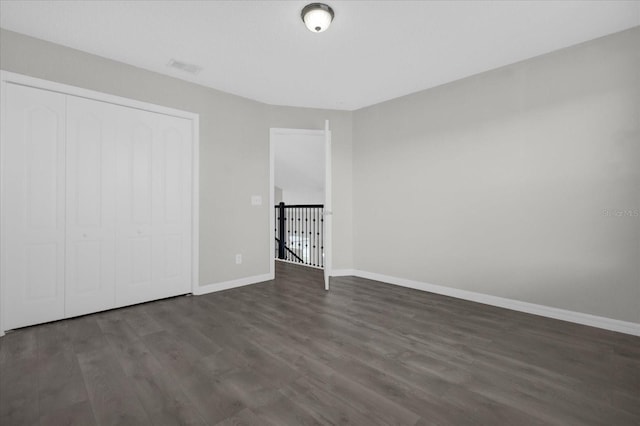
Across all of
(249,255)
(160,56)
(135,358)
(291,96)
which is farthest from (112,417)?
(291,96)

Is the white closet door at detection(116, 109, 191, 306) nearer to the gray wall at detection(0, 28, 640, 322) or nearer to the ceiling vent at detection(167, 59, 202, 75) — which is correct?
the gray wall at detection(0, 28, 640, 322)

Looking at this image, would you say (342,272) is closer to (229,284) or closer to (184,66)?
(229,284)

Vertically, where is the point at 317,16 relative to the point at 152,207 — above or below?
above

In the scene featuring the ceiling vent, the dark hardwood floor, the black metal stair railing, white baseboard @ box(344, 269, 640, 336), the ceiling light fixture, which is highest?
the ceiling vent

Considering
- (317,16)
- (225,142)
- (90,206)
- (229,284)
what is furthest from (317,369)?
(225,142)

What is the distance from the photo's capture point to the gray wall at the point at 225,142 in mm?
2824

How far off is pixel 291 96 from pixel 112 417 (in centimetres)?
376

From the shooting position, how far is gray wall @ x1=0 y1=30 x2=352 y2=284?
9.27 feet

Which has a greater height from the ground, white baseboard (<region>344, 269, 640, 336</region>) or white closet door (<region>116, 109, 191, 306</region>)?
white closet door (<region>116, 109, 191, 306</region>)

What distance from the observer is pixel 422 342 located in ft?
→ 7.65

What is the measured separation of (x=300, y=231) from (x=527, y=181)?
4.60 m

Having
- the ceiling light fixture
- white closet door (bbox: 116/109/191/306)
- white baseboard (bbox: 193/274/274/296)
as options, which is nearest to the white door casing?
→ white baseboard (bbox: 193/274/274/296)

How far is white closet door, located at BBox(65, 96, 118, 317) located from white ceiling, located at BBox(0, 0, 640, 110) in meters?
0.68

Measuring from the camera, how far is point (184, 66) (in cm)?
319
